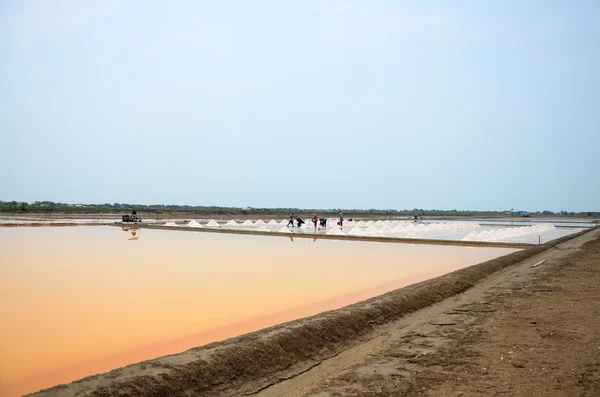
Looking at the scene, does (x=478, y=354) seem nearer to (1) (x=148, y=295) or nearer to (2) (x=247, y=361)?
(2) (x=247, y=361)

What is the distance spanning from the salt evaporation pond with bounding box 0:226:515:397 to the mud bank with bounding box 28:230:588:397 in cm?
56

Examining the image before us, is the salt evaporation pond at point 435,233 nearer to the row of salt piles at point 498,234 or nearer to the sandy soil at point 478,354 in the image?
the row of salt piles at point 498,234

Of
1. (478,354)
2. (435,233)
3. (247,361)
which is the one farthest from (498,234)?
(247,361)

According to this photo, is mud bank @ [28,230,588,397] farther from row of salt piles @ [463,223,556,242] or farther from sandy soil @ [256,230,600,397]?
row of salt piles @ [463,223,556,242]

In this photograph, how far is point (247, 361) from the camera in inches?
165

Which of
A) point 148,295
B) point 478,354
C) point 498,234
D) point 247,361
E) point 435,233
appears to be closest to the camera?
point 247,361

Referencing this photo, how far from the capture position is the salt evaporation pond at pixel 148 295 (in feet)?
15.0

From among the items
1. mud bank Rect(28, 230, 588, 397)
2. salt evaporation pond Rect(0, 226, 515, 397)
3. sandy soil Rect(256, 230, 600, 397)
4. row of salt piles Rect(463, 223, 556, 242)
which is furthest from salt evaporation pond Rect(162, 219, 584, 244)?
mud bank Rect(28, 230, 588, 397)

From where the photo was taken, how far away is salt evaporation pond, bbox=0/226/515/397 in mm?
4574

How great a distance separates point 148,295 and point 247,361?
3.53 meters

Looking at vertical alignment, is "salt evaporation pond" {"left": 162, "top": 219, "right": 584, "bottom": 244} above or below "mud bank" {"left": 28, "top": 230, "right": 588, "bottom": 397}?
above

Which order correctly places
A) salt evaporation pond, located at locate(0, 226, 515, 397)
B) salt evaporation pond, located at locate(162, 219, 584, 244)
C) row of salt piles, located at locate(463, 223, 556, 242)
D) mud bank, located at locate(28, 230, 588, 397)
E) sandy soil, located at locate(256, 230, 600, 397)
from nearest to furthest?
mud bank, located at locate(28, 230, 588, 397) < sandy soil, located at locate(256, 230, 600, 397) < salt evaporation pond, located at locate(0, 226, 515, 397) < row of salt piles, located at locate(463, 223, 556, 242) < salt evaporation pond, located at locate(162, 219, 584, 244)

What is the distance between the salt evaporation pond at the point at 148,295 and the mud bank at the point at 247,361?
0.56 meters

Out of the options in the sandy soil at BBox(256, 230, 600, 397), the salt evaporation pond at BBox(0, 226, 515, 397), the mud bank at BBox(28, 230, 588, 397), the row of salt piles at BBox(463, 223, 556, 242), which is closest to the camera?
the mud bank at BBox(28, 230, 588, 397)
